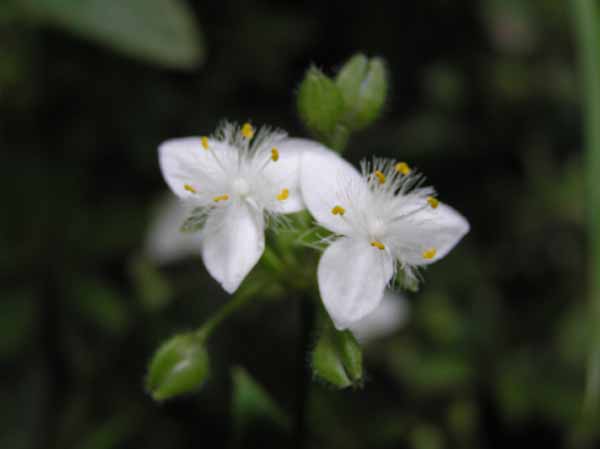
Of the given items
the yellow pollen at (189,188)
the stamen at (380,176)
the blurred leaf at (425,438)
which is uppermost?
the stamen at (380,176)

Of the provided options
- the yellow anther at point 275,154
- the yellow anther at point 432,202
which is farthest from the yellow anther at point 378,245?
the yellow anther at point 275,154

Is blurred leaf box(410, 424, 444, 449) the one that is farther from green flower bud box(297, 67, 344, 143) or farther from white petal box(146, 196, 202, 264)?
green flower bud box(297, 67, 344, 143)

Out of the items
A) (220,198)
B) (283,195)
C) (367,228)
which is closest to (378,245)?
(367,228)

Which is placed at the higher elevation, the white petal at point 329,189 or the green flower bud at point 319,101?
the green flower bud at point 319,101

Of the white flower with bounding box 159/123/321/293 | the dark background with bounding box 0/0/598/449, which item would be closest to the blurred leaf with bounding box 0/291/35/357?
the dark background with bounding box 0/0/598/449

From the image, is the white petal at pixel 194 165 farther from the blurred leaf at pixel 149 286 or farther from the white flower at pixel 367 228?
the blurred leaf at pixel 149 286

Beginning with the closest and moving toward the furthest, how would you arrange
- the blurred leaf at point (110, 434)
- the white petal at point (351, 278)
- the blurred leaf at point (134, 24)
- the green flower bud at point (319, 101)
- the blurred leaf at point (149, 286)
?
the white petal at point (351, 278), the green flower bud at point (319, 101), the blurred leaf at point (134, 24), the blurred leaf at point (110, 434), the blurred leaf at point (149, 286)

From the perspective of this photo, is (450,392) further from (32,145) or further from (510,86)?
(32,145)
